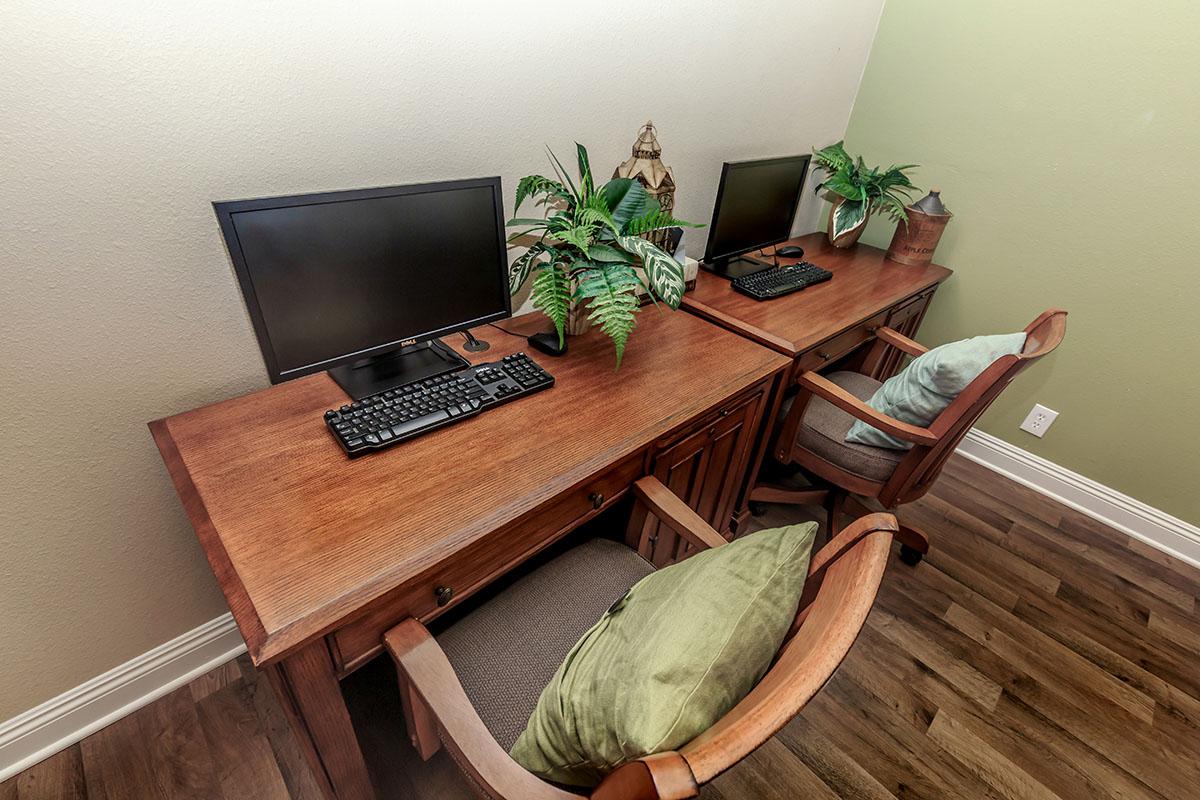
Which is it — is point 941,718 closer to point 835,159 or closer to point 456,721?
point 456,721

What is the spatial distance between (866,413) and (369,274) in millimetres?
1275

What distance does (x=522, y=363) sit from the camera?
3.86 ft

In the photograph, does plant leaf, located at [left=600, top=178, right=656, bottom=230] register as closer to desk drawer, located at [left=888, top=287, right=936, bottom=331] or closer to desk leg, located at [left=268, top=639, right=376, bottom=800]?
desk leg, located at [left=268, top=639, right=376, bottom=800]

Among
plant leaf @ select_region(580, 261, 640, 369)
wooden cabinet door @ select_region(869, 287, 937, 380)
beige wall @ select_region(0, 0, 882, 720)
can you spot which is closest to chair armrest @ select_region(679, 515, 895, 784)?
plant leaf @ select_region(580, 261, 640, 369)

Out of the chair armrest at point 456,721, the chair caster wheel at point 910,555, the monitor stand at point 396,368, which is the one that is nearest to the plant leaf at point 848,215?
the chair caster wheel at point 910,555

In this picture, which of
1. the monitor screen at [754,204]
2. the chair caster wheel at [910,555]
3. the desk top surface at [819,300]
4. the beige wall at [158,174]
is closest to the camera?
the beige wall at [158,174]

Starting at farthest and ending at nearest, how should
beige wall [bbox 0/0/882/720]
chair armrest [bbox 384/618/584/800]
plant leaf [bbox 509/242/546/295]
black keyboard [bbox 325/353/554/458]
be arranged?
plant leaf [bbox 509/242/546/295]
black keyboard [bbox 325/353/554/458]
beige wall [bbox 0/0/882/720]
chair armrest [bbox 384/618/584/800]

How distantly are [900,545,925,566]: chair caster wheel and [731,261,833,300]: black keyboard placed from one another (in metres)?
0.97

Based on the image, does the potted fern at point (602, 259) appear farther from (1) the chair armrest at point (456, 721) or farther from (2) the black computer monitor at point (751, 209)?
(1) the chair armrest at point (456, 721)

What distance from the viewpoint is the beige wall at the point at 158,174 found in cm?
82

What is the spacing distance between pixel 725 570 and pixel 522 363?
2.12ft

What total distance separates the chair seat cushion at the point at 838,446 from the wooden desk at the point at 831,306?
0.17 m

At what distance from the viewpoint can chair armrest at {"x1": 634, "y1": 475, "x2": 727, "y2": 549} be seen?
99 centimetres

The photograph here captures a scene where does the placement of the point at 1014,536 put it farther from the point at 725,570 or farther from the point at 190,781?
the point at 190,781
